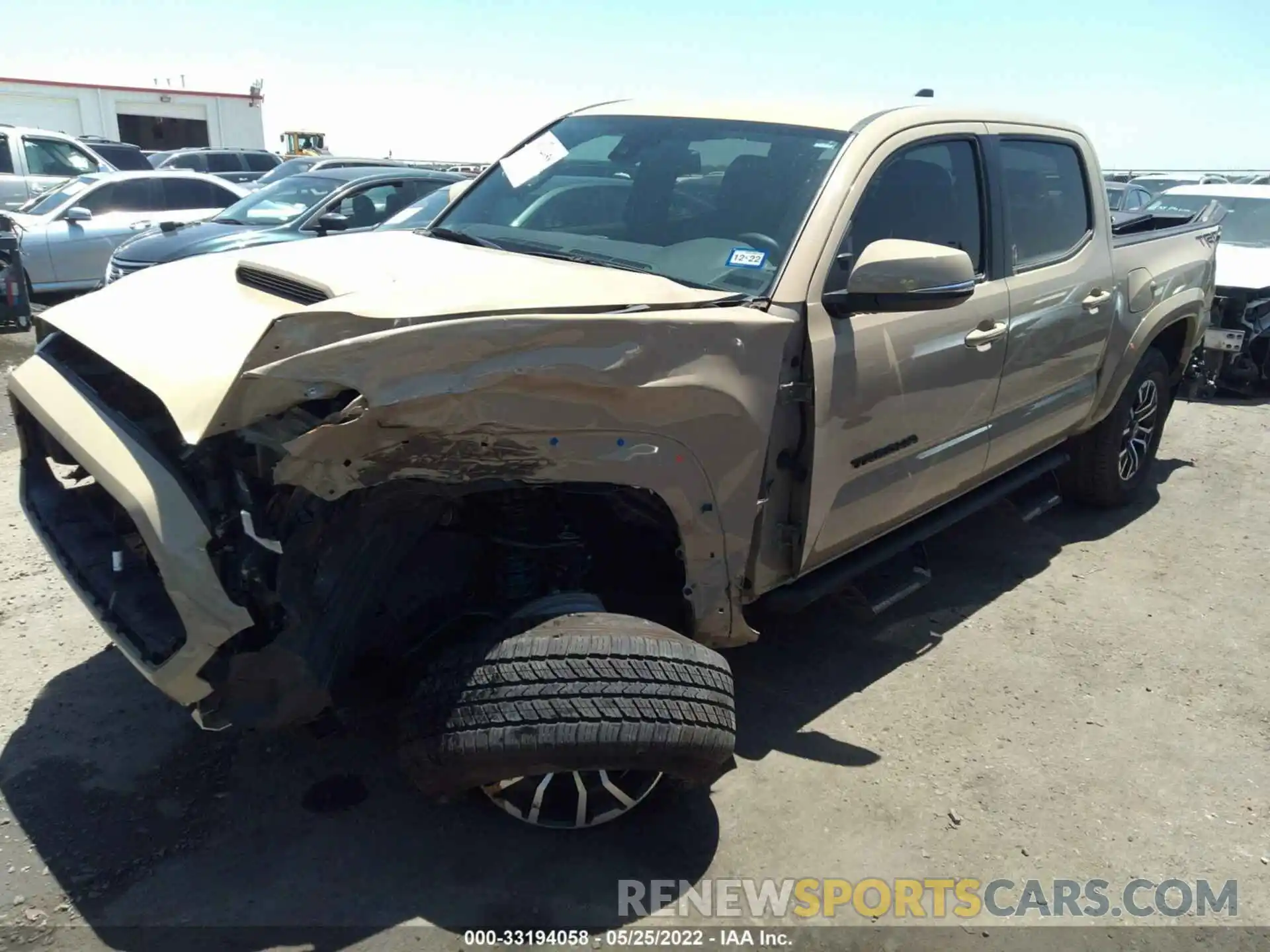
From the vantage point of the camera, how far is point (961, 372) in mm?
3557

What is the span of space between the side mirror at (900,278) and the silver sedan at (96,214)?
9.33 meters

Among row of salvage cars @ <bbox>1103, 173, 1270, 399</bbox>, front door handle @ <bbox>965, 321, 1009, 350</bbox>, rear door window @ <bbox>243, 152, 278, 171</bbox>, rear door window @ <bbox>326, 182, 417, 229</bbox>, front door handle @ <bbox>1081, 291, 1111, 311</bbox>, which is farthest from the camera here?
rear door window @ <bbox>243, 152, 278, 171</bbox>

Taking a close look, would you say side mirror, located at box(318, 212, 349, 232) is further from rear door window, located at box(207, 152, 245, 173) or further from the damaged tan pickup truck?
rear door window, located at box(207, 152, 245, 173)

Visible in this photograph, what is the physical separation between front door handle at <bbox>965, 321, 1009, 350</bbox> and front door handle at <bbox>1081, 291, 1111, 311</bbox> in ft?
2.68

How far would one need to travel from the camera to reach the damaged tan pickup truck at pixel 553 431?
232 centimetres

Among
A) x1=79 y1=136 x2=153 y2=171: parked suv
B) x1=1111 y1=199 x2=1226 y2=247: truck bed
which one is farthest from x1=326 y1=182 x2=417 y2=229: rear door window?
x1=79 y1=136 x2=153 y2=171: parked suv

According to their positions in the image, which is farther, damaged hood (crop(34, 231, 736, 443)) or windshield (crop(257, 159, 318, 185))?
windshield (crop(257, 159, 318, 185))

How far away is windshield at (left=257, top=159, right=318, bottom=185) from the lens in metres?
12.5

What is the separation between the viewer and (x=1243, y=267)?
28.3 ft

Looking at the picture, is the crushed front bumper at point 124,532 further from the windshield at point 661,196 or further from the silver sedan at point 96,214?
the silver sedan at point 96,214

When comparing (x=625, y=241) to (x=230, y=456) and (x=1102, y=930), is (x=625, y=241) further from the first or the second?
(x=1102, y=930)

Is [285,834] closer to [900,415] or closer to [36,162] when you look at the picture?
[900,415]

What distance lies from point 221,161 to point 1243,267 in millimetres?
19722

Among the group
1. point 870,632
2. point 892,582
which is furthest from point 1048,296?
point 870,632
